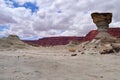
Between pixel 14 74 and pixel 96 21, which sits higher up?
pixel 96 21

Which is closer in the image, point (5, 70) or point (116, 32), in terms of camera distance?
point (5, 70)

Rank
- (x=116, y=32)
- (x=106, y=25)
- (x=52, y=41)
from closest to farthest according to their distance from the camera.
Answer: (x=106, y=25) → (x=116, y=32) → (x=52, y=41)

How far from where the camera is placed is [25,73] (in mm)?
5566

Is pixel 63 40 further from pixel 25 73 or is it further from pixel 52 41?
pixel 25 73

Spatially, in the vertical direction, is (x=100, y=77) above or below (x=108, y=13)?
below

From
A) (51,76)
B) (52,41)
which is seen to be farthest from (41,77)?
(52,41)

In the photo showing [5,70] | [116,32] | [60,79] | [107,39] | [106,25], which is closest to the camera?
[60,79]

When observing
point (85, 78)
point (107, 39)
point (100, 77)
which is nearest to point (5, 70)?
point (85, 78)

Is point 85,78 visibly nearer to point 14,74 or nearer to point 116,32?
point 14,74

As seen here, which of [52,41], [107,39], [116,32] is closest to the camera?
[107,39]

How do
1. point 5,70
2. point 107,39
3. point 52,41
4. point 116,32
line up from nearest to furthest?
1. point 5,70
2. point 107,39
3. point 116,32
4. point 52,41

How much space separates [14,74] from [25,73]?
11.1 inches

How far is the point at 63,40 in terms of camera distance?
118 m

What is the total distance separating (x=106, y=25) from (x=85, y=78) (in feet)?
63.6
